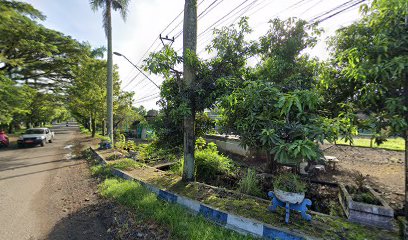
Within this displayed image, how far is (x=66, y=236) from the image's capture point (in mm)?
3725

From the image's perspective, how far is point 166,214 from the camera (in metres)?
3.96

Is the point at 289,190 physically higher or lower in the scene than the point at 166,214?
higher

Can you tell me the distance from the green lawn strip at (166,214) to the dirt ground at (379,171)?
3539 mm

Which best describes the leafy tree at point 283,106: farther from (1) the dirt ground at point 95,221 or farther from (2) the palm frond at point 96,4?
(2) the palm frond at point 96,4

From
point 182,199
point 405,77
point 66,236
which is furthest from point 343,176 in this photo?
point 66,236

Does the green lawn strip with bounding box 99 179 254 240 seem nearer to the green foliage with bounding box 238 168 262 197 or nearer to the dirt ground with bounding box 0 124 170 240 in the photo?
the dirt ground with bounding box 0 124 170 240

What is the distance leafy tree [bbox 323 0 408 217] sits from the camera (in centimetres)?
264

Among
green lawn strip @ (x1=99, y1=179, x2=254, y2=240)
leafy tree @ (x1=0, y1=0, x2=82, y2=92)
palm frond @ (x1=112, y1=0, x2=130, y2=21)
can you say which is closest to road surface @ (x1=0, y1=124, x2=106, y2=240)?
green lawn strip @ (x1=99, y1=179, x2=254, y2=240)

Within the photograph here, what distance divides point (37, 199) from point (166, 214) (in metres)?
3.99

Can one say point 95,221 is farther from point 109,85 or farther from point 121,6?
point 121,6

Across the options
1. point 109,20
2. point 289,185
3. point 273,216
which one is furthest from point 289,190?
point 109,20

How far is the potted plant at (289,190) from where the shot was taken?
10.7 ft

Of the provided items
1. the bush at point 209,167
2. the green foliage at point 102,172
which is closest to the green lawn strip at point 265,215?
the bush at point 209,167

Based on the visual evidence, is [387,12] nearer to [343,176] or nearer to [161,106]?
[161,106]
